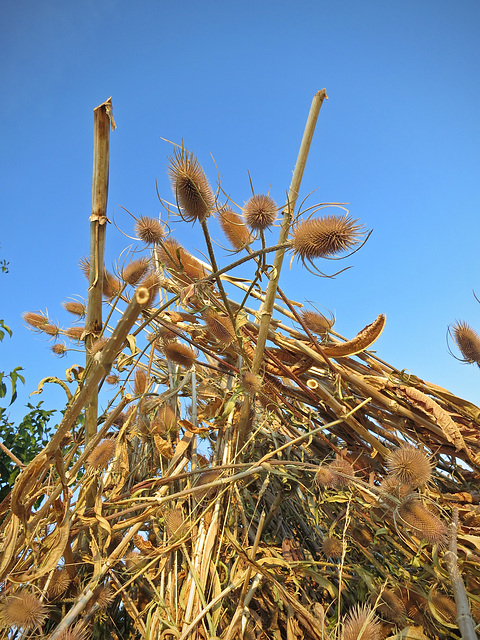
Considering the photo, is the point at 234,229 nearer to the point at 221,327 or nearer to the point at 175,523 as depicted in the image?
the point at 221,327

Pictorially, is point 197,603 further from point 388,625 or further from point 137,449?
point 137,449

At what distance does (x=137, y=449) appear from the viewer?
78.7 inches

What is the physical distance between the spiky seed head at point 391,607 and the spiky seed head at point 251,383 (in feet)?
2.05

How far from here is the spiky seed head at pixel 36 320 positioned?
201cm

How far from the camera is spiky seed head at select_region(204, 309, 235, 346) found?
4.54 ft

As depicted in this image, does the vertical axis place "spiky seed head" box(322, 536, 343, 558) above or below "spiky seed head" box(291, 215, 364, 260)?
below

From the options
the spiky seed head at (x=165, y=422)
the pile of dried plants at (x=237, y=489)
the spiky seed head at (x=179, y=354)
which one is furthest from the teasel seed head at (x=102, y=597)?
the spiky seed head at (x=179, y=354)

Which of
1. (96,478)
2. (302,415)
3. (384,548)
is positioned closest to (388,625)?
(384,548)

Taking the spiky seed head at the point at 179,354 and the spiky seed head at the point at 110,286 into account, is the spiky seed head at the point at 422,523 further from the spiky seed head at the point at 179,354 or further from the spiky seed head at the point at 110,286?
the spiky seed head at the point at 110,286

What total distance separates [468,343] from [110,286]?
1383 mm

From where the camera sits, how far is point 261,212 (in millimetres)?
1249

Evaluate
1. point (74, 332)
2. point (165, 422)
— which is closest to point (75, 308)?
point (74, 332)

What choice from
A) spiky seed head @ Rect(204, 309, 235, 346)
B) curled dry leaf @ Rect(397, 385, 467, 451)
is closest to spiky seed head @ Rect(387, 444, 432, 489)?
curled dry leaf @ Rect(397, 385, 467, 451)

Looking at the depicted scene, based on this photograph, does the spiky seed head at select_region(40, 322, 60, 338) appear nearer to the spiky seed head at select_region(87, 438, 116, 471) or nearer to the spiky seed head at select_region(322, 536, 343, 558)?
the spiky seed head at select_region(87, 438, 116, 471)
